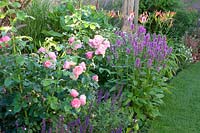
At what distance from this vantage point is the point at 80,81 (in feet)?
9.64

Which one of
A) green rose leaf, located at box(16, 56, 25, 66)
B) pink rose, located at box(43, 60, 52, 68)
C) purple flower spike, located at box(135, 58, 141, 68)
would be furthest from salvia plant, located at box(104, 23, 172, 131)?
green rose leaf, located at box(16, 56, 25, 66)

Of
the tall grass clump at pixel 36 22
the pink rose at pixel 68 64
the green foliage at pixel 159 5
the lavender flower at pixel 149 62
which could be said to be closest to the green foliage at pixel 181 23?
the green foliage at pixel 159 5

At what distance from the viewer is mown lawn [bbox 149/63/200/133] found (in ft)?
13.5

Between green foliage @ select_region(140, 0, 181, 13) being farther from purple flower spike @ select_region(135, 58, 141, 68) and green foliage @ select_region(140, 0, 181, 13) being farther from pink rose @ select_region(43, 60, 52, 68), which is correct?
pink rose @ select_region(43, 60, 52, 68)

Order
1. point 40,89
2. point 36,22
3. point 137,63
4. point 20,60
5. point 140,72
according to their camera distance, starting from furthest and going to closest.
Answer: point 36,22, point 140,72, point 137,63, point 40,89, point 20,60

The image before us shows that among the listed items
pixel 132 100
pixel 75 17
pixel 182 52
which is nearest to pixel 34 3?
pixel 75 17

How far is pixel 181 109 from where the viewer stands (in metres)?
4.65

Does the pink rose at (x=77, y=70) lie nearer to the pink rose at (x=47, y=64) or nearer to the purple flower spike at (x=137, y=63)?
the pink rose at (x=47, y=64)

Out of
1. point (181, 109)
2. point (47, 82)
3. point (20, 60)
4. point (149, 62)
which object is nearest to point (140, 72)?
point (149, 62)

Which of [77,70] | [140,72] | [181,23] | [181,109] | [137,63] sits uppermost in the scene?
[77,70]

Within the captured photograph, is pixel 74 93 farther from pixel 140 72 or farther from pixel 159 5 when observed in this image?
pixel 159 5

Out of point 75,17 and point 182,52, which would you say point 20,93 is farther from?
point 182,52

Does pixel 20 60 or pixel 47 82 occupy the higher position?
pixel 20 60

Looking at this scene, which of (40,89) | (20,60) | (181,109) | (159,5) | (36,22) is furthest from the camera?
(159,5)
